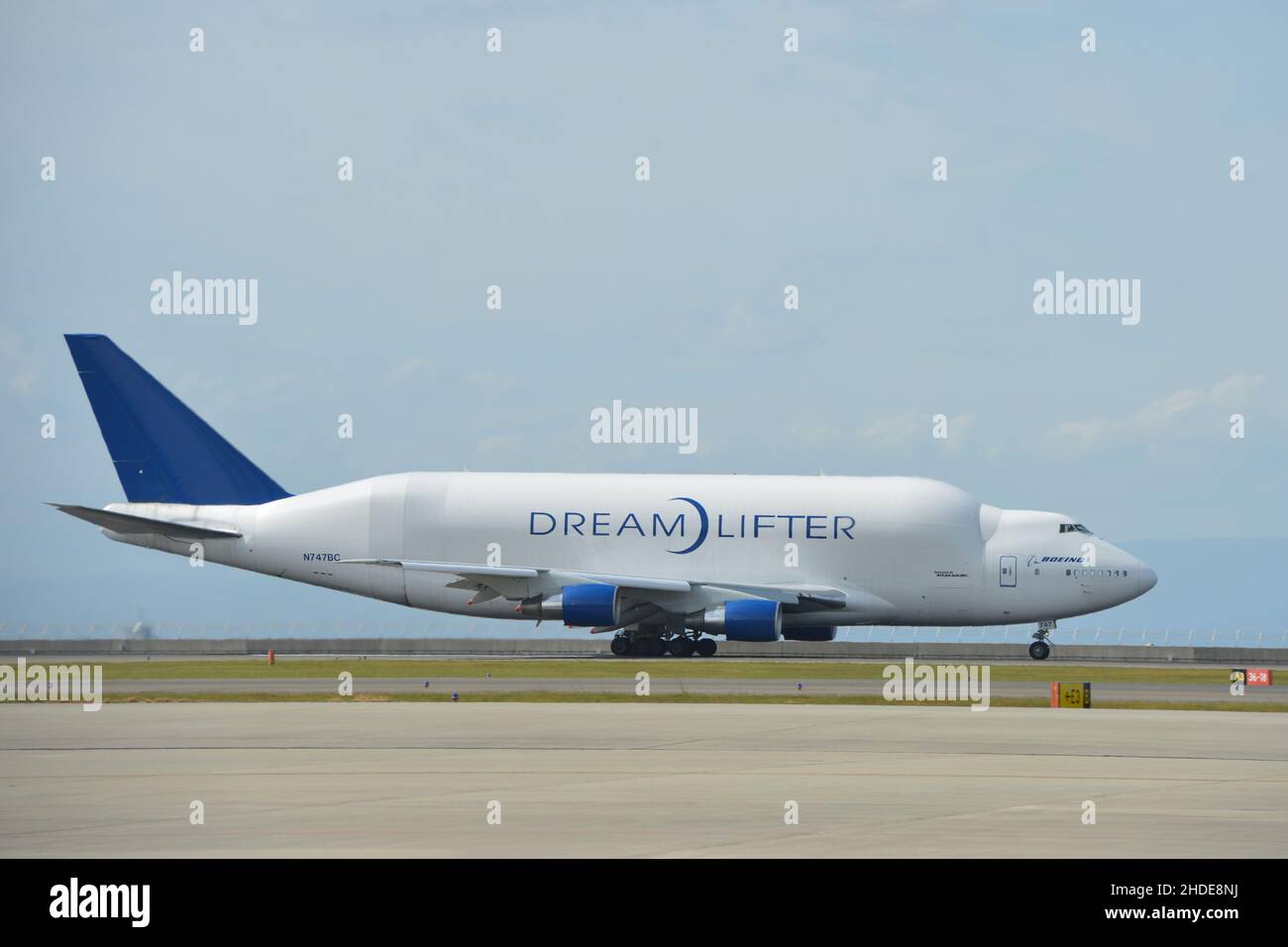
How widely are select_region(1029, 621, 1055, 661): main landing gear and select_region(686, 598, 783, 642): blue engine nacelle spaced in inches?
329

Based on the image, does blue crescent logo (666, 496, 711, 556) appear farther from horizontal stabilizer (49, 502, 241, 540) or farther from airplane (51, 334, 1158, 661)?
horizontal stabilizer (49, 502, 241, 540)

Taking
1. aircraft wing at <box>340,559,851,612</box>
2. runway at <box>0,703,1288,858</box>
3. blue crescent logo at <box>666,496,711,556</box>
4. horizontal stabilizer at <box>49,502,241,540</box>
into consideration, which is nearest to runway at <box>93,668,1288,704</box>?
runway at <box>0,703,1288,858</box>

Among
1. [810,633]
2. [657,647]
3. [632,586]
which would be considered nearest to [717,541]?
[632,586]

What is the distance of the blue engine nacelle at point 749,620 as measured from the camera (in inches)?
1986

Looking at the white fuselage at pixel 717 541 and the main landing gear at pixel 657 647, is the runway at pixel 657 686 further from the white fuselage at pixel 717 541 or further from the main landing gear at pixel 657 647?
the white fuselage at pixel 717 541

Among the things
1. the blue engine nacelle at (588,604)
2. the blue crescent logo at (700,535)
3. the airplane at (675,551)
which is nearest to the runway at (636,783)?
the blue engine nacelle at (588,604)

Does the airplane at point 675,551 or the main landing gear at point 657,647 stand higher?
the airplane at point 675,551

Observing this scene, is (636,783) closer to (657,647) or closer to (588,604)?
(588,604)

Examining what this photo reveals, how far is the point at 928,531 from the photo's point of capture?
2057 inches

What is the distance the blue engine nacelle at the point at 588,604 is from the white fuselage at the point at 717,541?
2.27 m
